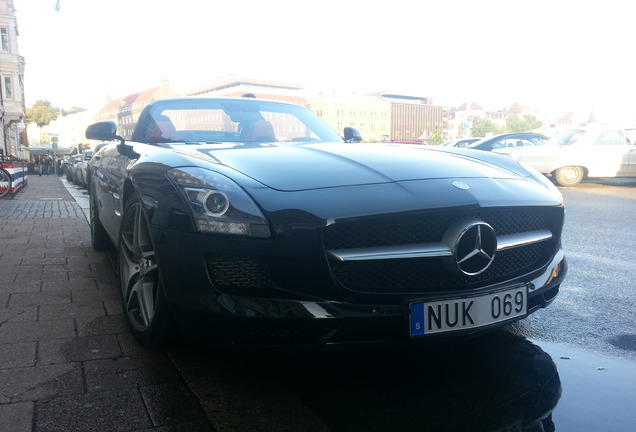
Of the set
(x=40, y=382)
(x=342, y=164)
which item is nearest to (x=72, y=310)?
(x=40, y=382)

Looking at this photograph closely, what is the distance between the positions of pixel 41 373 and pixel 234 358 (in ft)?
2.75

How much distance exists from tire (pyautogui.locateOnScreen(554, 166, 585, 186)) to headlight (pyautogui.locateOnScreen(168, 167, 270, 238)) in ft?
47.8

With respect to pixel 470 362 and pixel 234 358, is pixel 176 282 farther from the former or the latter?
pixel 470 362

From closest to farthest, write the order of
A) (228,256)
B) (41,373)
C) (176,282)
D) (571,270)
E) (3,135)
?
(228,256) → (176,282) → (41,373) → (571,270) → (3,135)

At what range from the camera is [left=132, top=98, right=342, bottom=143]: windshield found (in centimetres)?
399

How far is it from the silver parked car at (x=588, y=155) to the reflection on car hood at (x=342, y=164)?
43.1ft

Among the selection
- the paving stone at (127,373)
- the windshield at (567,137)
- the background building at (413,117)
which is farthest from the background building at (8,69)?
the background building at (413,117)

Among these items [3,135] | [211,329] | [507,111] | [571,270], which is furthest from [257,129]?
[507,111]

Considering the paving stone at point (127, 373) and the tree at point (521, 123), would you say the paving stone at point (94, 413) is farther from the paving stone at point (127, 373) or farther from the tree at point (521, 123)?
the tree at point (521, 123)

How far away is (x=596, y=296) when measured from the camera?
13.0 ft

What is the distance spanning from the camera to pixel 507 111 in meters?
184

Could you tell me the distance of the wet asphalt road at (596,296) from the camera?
10.2ft

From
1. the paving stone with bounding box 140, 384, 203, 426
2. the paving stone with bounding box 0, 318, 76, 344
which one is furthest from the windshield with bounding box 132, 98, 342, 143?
the paving stone with bounding box 140, 384, 203, 426

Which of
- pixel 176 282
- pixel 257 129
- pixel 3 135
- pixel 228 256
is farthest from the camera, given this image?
pixel 3 135
